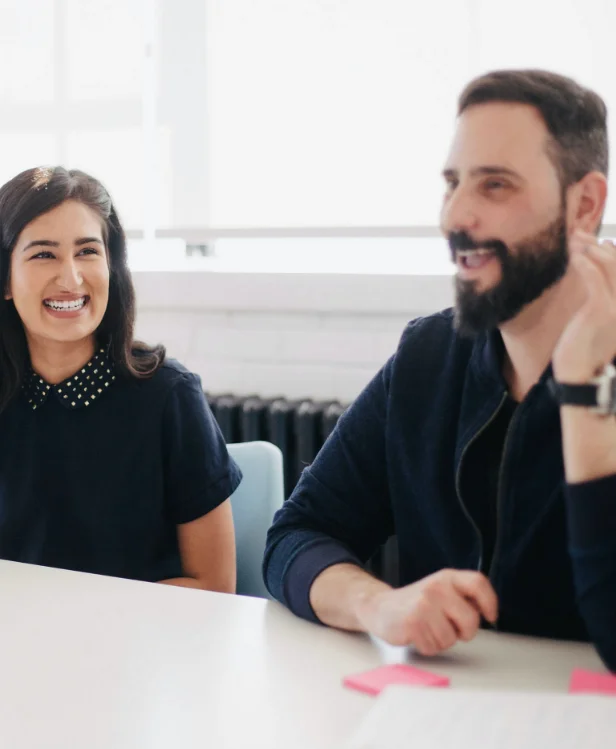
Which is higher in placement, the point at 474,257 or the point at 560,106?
the point at 560,106

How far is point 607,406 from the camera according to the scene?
106 centimetres

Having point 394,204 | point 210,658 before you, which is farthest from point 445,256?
point 210,658

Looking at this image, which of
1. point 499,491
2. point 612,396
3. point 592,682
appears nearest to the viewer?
point 592,682

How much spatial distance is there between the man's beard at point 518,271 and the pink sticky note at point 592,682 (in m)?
0.44

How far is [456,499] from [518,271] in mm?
296

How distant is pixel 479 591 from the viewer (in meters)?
1.03

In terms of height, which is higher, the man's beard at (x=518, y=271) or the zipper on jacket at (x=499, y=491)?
the man's beard at (x=518, y=271)

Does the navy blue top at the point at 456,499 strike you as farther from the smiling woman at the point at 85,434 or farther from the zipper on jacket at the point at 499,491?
the smiling woman at the point at 85,434

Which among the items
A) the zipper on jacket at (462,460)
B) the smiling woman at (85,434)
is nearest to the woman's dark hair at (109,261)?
the smiling woman at (85,434)

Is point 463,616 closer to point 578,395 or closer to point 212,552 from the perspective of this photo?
point 578,395

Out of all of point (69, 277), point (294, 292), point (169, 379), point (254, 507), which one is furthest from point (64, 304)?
point (294, 292)

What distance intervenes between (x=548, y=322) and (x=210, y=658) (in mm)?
587

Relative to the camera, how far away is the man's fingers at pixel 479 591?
Answer: 1.03 metres

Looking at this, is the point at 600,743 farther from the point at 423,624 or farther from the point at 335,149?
the point at 335,149
